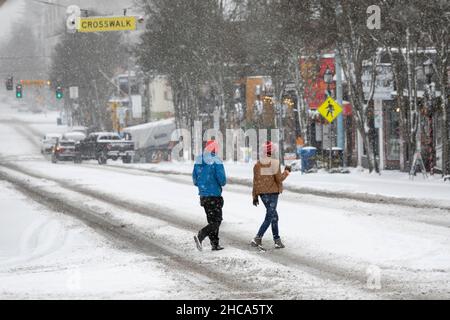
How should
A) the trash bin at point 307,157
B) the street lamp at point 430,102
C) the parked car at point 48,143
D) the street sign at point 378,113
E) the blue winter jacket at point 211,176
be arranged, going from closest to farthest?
the blue winter jacket at point 211,176 < the street lamp at point 430,102 < the trash bin at point 307,157 < the street sign at point 378,113 < the parked car at point 48,143

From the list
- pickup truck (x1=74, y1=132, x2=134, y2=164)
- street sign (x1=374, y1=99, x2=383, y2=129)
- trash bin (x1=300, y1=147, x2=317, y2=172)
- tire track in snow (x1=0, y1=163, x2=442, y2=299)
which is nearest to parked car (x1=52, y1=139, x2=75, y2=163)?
pickup truck (x1=74, y1=132, x2=134, y2=164)

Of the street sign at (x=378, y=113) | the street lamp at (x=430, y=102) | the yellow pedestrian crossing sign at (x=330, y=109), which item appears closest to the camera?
the street lamp at (x=430, y=102)

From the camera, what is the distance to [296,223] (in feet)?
63.0

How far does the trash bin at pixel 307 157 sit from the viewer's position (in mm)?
38156

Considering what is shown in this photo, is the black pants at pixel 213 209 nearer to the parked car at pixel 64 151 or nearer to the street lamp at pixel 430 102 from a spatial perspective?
the street lamp at pixel 430 102

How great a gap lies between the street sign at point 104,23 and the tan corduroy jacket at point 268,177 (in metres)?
21.7

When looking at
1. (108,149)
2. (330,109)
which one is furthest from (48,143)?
(330,109)

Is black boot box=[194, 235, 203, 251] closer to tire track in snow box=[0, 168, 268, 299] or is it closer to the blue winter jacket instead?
tire track in snow box=[0, 168, 268, 299]

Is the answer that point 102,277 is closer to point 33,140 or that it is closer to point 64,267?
point 64,267

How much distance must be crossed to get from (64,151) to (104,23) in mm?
20614

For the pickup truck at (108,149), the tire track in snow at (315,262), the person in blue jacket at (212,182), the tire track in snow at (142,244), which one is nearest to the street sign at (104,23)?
the tire track in snow at (142,244)

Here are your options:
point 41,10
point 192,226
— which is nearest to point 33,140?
point 41,10

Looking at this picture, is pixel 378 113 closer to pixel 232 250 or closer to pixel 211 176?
pixel 232 250

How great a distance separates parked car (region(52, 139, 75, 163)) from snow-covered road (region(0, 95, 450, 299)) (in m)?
28.5
